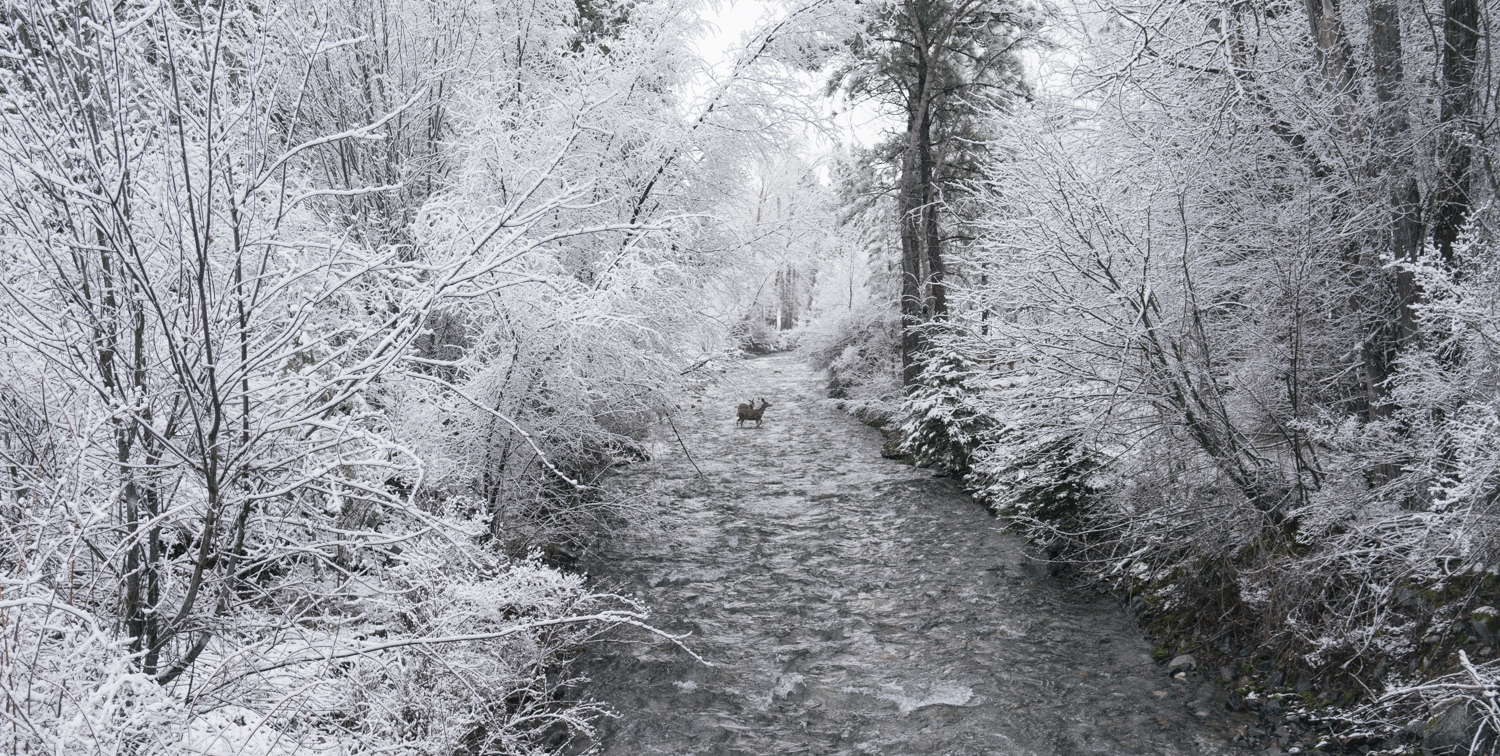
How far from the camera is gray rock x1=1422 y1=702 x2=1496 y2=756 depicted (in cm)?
366

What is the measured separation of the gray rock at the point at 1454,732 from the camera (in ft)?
12.0

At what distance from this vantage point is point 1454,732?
12.5 feet

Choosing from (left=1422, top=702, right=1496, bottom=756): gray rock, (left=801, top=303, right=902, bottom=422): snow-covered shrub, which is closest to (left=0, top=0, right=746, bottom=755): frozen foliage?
(left=1422, top=702, right=1496, bottom=756): gray rock

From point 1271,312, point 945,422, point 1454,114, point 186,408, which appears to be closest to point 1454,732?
point 1271,312

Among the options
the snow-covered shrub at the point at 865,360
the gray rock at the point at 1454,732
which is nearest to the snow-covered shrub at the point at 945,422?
the snow-covered shrub at the point at 865,360

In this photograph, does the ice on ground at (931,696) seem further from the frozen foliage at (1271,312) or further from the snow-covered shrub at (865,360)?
the snow-covered shrub at (865,360)

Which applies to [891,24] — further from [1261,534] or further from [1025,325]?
[1261,534]

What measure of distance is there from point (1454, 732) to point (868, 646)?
143 inches

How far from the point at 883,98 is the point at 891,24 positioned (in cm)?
134

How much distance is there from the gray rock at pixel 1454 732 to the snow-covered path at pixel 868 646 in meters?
1.09

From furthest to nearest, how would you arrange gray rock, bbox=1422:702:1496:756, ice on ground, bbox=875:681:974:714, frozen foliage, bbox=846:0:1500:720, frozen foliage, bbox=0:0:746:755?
ice on ground, bbox=875:681:974:714
frozen foliage, bbox=846:0:1500:720
gray rock, bbox=1422:702:1496:756
frozen foliage, bbox=0:0:746:755

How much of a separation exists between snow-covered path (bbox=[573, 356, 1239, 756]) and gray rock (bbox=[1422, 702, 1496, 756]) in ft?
3.59

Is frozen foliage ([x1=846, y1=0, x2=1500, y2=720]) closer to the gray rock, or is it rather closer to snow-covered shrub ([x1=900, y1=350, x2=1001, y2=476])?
the gray rock

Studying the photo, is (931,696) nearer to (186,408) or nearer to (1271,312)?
(1271,312)
